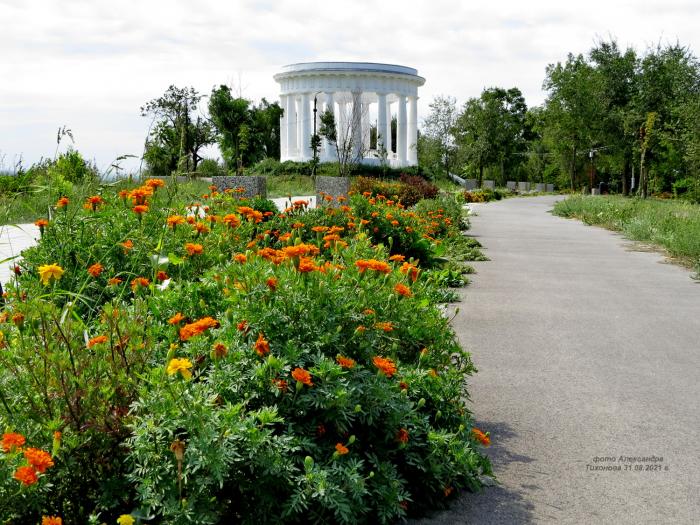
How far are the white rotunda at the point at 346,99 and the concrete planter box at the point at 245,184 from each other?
40.6 meters

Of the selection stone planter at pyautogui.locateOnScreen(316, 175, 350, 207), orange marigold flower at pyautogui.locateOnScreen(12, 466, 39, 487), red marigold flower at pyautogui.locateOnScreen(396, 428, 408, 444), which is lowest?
red marigold flower at pyautogui.locateOnScreen(396, 428, 408, 444)

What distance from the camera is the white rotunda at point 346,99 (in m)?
53.9

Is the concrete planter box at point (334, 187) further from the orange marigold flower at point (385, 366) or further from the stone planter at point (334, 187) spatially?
the orange marigold flower at point (385, 366)

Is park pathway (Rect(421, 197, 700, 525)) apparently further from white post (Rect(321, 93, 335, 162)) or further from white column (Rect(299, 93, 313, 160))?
white post (Rect(321, 93, 335, 162))

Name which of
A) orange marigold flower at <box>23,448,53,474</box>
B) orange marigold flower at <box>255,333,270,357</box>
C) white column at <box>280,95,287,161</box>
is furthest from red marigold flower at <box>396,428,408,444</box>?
white column at <box>280,95,287,161</box>

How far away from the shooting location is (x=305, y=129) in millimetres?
55594

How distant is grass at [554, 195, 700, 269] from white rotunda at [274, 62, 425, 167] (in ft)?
95.8

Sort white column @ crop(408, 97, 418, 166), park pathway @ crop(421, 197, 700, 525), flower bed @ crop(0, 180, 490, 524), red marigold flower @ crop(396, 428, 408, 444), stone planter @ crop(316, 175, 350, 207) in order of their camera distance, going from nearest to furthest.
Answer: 1. flower bed @ crop(0, 180, 490, 524)
2. red marigold flower @ crop(396, 428, 408, 444)
3. park pathway @ crop(421, 197, 700, 525)
4. stone planter @ crop(316, 175, 350, 207)
5. white column @ crop(408, 97, 418, 166)

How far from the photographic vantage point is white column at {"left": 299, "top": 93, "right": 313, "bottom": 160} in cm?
5416

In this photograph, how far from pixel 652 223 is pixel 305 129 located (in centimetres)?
4174

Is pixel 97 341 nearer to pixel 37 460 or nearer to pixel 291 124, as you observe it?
pixel 37 460

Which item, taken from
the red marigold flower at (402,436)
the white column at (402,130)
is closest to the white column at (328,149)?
the white column at (402,130)

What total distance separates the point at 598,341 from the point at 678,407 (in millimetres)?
1690

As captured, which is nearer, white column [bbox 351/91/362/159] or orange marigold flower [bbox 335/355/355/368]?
orange marigold flower [bbox 335/355/355/368]
